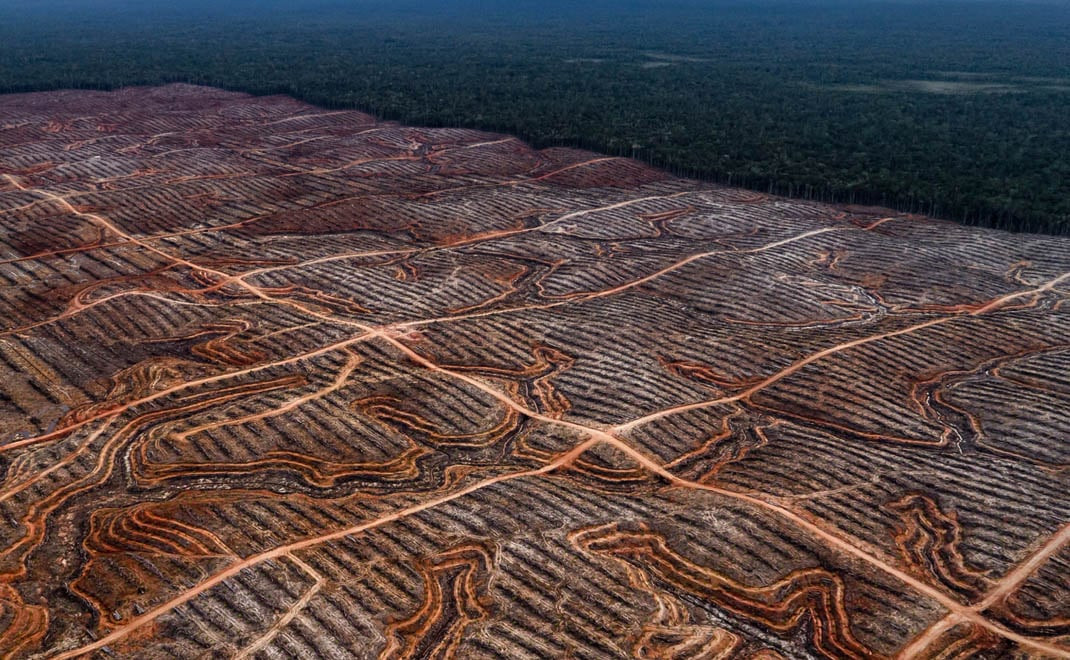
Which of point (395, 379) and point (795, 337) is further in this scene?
point (795, 337)

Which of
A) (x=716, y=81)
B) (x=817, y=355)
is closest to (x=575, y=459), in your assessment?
(x=817, y=355)

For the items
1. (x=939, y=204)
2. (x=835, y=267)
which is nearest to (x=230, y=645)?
(x=835, y=267)

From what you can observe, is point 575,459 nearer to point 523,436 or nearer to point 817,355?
point 523,436

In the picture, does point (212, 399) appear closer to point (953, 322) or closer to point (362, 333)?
point (362, 333)

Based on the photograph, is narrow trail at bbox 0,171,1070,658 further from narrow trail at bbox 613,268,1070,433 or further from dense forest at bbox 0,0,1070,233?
dense forest at bbox 0,0,1070,233

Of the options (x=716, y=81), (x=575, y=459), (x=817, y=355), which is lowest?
(x=716, y=81)

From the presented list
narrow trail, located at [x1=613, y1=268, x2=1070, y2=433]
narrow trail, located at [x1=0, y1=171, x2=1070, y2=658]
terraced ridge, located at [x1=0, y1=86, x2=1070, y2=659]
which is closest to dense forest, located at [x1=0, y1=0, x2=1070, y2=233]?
terraced ridge, located at [x1=0, y1=86, x2=1070, y2=659]
